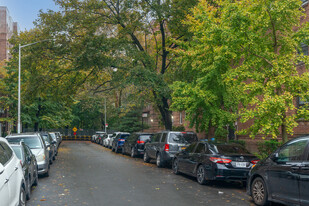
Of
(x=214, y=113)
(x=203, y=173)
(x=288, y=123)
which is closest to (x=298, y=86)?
(x=288, y=123)

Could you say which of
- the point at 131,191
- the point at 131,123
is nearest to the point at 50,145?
the point at 131,191

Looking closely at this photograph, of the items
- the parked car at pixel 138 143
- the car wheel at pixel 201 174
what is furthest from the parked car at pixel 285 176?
the parked car at pixel 138 143

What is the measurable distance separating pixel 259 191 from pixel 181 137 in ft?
26.1

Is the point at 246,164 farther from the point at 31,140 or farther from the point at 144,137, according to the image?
the point at 144,137

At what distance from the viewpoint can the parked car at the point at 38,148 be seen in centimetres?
1250

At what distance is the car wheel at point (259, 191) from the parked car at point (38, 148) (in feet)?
25.3

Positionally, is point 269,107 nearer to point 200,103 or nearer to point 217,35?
point 217,35

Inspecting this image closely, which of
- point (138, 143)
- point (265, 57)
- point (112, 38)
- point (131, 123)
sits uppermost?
point (112, 38)

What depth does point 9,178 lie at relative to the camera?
18.7 feet

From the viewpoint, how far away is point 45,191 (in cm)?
991

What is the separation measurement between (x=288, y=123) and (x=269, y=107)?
103 centimetres

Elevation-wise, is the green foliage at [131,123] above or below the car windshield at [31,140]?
above

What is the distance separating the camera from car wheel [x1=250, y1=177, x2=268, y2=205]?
7.87 m

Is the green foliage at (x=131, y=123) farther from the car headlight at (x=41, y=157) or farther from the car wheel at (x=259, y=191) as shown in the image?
the car wheel at (x=259, y=191)
